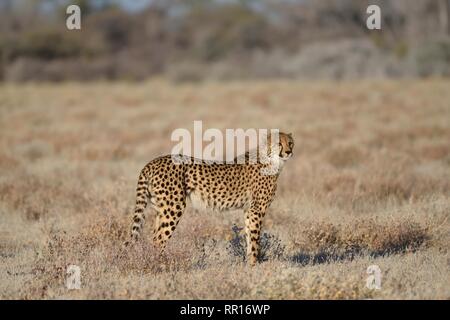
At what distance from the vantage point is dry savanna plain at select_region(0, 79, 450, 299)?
17.2ft

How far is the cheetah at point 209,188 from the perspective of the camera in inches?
224

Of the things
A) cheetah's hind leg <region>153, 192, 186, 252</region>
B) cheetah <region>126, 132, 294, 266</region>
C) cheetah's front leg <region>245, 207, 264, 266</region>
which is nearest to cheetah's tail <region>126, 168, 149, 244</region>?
cheetah <region>126, 132, 294, 266</region>

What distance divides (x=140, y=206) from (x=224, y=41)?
33597 millimetres

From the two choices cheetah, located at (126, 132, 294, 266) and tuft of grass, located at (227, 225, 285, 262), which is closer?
cheetah, located at (126, 132, 294, 266)

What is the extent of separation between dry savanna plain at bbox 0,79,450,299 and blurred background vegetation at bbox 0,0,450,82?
35.6 feet

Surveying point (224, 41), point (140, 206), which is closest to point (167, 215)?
point (140, 206)

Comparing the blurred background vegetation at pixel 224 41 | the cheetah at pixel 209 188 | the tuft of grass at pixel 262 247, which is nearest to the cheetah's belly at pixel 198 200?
the cheetah at pixel 209 188

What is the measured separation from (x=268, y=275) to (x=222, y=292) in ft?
1.51

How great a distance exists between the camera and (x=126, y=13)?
153 ft

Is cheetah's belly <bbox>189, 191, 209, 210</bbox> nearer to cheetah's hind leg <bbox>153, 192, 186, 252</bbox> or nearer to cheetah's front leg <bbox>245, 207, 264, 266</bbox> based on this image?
cheetah's hind leg <bbox>153, 192, 186, 252</bbox>

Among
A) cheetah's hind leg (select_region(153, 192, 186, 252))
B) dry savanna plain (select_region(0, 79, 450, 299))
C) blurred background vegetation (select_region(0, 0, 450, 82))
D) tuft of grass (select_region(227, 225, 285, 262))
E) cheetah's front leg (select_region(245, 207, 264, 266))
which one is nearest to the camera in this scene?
dry savanna plain (select_region(0, 79, 450, 299))

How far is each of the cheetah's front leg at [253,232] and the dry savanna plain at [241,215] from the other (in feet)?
0.42

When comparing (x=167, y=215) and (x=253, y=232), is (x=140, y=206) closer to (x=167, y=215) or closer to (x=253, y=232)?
(x=167, y=215)
